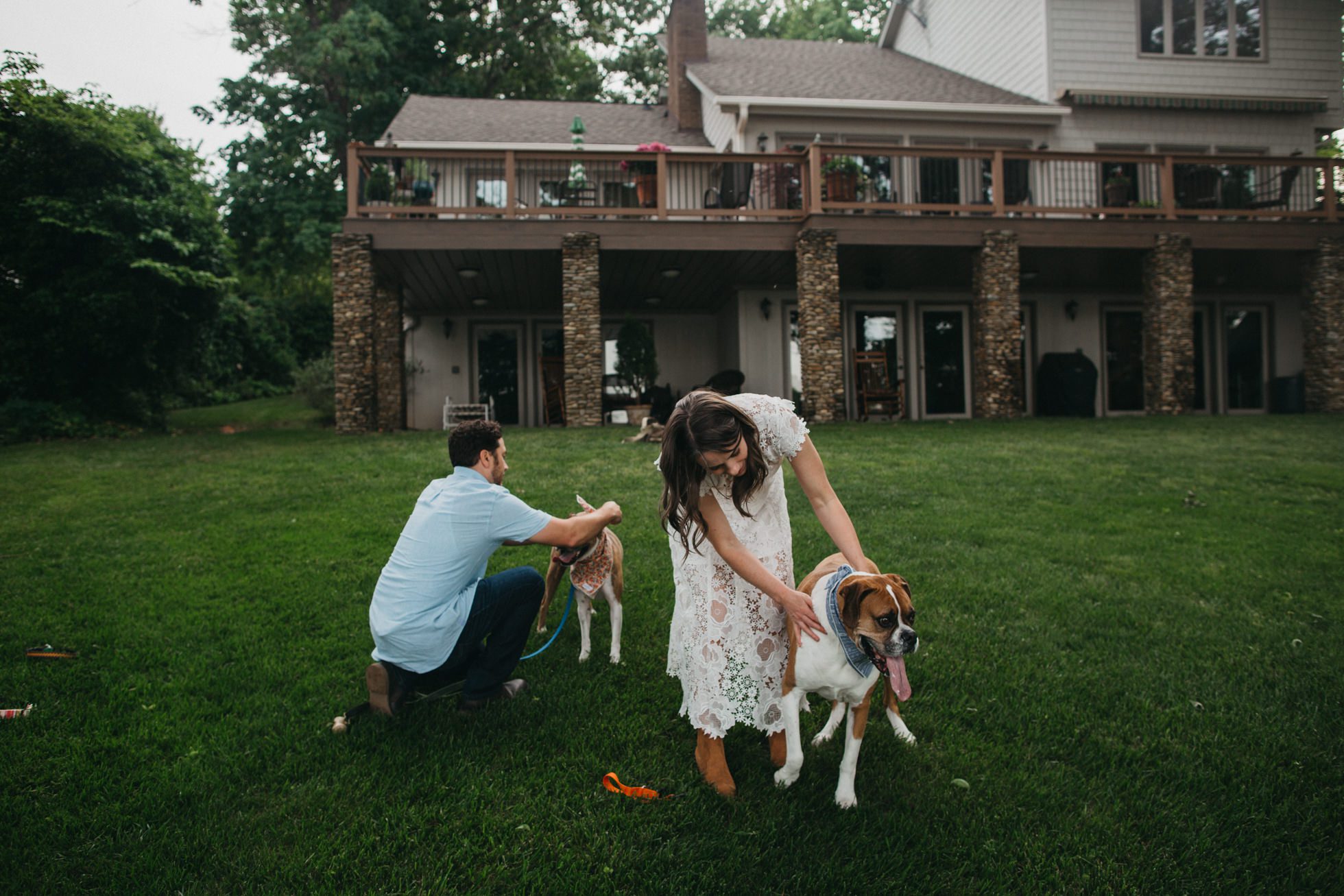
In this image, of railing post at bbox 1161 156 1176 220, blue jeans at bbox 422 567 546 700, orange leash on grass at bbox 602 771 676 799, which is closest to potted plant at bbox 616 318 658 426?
railing post at bbox 1161 156 1176 220

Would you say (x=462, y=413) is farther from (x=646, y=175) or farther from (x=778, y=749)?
(x=778, y=749)

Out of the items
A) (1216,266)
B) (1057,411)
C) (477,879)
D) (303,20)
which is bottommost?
(477,879)

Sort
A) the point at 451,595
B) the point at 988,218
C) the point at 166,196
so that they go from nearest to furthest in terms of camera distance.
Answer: the point at 451,595
the point at 988,218
the point at 166,196

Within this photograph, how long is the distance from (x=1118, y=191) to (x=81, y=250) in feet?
62.4

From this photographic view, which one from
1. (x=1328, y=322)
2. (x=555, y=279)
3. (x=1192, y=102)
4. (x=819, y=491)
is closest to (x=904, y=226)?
(x=555, y=279)

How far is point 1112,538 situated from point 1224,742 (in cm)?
302

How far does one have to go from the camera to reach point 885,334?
16172mm

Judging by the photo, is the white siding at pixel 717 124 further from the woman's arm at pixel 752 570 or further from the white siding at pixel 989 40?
the woman's arm at pixel 752 570

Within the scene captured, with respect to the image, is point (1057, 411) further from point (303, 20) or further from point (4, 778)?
point (303, 20)

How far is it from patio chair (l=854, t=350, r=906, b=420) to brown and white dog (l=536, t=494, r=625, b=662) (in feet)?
38.7

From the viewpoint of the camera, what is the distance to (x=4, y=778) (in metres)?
2.66

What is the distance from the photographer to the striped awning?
50.6 ft

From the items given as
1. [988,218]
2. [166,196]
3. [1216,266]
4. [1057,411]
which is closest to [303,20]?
[166,196]

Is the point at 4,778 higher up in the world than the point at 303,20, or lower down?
lower down
